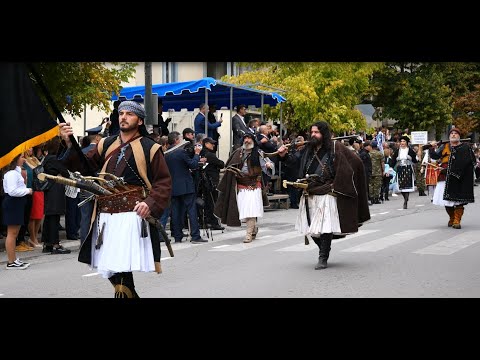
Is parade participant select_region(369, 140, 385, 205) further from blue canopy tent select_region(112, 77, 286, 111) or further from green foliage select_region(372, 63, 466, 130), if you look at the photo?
green foliage select_region(372, 63, 466, 130)

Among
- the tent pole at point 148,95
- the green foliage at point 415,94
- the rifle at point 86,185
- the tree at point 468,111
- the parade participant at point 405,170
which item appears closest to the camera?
the rifle at point 86,185

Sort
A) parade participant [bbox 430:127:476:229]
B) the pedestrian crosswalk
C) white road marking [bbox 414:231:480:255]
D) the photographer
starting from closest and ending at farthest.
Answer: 1. white road marking [bbox 414:231:480:255]
2. the pedestrian crosswalk
3. parade participant [bbox 430:127:476:229]
4. the photographer

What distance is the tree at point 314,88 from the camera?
29.9m

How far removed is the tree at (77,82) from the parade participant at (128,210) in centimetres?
825

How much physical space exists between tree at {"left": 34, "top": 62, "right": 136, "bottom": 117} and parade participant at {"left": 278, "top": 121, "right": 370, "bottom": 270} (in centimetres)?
579

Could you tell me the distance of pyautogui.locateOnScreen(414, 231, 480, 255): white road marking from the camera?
523 inches

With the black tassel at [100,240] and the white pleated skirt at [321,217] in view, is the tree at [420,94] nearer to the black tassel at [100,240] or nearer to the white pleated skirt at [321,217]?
the white pleated skirt at [321,217]

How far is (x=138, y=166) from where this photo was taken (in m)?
7.35

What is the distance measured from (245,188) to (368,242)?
2.39m

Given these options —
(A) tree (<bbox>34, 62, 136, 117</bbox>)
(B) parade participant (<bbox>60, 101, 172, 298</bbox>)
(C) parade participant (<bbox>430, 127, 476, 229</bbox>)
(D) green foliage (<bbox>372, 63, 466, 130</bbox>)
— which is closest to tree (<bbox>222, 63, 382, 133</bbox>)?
(D) green foliage (<bbox>372, 63, 466, 130</bbox>)

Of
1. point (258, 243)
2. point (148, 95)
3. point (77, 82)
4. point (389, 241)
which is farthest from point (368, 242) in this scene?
point (77, 82)

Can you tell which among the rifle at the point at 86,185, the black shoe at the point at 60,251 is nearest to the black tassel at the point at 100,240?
the rifle at the point at 86,185
